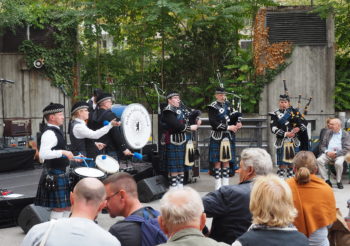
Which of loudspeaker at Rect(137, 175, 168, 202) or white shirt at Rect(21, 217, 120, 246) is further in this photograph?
loudspeaker at Rect(137, 175, 168, 202)

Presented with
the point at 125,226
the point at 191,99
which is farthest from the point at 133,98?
the point at 125,226

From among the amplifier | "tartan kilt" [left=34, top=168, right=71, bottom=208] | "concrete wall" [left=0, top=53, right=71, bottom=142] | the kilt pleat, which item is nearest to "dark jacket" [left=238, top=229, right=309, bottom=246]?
"tartan kilt" [left=34, top=168, right=71, bottom=208]

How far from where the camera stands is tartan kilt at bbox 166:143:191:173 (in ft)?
27.3

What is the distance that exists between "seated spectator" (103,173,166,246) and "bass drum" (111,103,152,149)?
170 inches

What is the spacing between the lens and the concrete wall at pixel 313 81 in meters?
12.1

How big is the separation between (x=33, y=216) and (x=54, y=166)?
0.69 metres

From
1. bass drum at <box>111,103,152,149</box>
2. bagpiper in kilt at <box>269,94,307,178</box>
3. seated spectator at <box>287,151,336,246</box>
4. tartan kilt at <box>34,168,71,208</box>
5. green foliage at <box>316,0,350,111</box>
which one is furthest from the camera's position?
green foliage at <box>316,0,350,111</box>

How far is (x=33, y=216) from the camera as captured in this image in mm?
6188

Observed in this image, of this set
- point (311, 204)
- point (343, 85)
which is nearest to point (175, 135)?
point (311, 204)

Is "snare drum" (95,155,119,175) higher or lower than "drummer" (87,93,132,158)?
lower

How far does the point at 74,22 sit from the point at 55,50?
0.98 m

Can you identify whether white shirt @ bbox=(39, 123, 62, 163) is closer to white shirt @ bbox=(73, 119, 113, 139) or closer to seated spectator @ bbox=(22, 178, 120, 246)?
white shirt @ bbox=(73, 119, 113, 139)

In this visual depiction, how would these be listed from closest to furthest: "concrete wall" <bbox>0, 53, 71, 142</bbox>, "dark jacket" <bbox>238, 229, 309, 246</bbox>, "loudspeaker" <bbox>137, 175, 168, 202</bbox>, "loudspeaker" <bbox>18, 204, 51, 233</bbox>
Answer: "dark jacket" <bbox>238, 229, 309, 246</bbox> → "loudspeaker" <bbox>18, 204, 51, 233</bbox> → "loudspeaker" <bbox>137, 175, 168, 202</bbox> → "concrete wall" <bbox>0, 53, 71, 142</bbox>

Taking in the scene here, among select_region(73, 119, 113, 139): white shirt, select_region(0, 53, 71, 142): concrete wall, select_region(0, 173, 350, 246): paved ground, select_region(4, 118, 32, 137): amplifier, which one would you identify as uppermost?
select_region(0, 53, 71, 142): concrete wall
